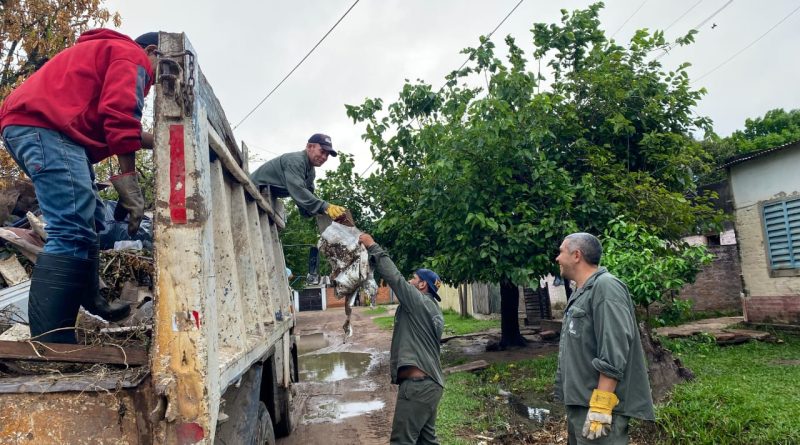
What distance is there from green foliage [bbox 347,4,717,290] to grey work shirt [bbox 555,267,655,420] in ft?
14.0

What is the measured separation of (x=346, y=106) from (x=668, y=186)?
17.8ft

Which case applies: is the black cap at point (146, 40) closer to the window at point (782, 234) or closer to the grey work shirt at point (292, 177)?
the grey work shirt at point (292, 177)

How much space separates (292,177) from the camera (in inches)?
163

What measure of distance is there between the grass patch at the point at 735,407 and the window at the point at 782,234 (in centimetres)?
314

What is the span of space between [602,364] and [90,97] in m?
2.66

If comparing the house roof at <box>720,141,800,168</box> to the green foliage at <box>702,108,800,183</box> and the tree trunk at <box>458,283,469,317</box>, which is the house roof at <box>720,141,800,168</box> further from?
the green foliage at <box>702,108,800,183</box>

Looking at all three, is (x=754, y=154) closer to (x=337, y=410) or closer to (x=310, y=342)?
(x=337, y=410)

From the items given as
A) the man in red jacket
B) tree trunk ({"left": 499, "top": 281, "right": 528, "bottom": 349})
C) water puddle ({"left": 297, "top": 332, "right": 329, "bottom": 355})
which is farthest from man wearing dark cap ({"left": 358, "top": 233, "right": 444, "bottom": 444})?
water puddle ({"left": 297, "top": 332, "right": 329, "bottom": 355})

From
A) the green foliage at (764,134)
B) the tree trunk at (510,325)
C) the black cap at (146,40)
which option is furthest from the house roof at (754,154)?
the green foliage at (764,134)

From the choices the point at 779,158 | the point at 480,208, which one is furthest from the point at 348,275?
the point at 779,158

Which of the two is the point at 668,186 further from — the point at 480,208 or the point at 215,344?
the point at 215,344

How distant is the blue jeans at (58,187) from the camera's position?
2.15 m

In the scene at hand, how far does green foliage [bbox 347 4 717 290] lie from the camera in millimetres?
7566

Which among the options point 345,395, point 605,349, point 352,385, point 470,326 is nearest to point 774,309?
point 352,385
